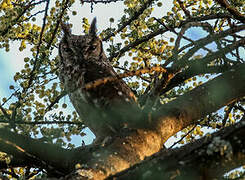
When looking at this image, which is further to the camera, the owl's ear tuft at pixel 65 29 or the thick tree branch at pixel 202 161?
the owl's ear tuft at pixel 65 29

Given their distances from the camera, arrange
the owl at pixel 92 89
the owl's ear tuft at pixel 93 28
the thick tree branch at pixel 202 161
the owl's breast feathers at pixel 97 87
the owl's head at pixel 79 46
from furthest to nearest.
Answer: the owl's ear tuft at pixel 93 28 → the owl's head at pixel 79 46 → the owl's breast feathers at pixel 97 87 → the owl at pixel 92 89 → the thick tree branch at pixel 202 161

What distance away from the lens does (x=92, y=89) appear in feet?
9.70

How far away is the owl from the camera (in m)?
2.69

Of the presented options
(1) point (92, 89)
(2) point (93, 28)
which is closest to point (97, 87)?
(1) point (92, 89)

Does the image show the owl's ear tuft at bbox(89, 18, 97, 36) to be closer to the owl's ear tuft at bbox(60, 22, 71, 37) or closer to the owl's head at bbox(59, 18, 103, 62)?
the owl's head at bbox(59, 18, 103, 62)

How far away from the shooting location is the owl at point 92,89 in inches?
106

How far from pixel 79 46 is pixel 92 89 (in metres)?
1.29

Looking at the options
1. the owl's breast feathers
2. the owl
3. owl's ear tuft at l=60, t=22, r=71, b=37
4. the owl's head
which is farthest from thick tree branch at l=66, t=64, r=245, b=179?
owl's ear tuft at l=60, t=22, r=71, b=37

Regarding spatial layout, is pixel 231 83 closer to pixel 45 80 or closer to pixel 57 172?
pixel 57 172

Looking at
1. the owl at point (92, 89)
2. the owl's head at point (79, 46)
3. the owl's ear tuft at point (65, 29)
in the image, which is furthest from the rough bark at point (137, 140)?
the owl's ear tuft at point (65, 29)

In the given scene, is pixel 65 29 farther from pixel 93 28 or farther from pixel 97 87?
pixel 97 87

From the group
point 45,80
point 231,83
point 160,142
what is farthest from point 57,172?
point 45,80

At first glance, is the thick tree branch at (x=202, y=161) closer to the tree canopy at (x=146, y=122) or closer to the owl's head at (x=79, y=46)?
the tree canopy at (x=146, y=122)

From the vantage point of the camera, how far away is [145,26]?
13.9ft
